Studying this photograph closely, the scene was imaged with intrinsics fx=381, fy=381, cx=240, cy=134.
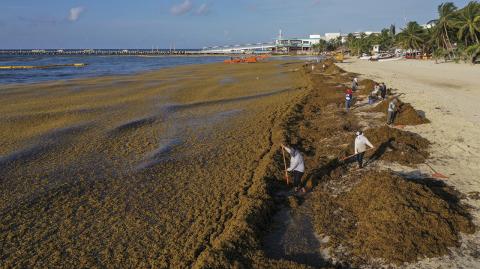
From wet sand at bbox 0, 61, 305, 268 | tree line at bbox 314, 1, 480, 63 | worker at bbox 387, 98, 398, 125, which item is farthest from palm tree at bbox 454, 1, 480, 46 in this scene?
worker at bbox 387, 98, 398, 125

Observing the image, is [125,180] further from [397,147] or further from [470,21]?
A: [470,21]

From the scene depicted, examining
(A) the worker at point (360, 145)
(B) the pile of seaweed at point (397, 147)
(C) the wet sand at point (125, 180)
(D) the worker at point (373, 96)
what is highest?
(D) the worker at point (373, 96)

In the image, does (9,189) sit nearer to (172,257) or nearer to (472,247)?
(172,257)

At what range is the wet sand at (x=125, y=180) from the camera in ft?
30.8

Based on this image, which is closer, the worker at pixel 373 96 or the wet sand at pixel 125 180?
the wet sand at pixel 125 180

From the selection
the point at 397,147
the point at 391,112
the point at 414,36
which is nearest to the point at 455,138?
the point at 397,147

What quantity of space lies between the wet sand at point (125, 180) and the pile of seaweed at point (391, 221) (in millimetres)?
2443

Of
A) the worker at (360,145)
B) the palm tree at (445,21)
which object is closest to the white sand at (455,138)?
the worker at (360,145)

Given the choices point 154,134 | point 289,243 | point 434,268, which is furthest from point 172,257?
point 154,134

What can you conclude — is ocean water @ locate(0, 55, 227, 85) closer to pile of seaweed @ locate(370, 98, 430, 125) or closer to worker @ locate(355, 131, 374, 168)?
pile of seaweed @ locate(370, 98, 430, 125)

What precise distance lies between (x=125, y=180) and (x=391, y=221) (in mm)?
9007

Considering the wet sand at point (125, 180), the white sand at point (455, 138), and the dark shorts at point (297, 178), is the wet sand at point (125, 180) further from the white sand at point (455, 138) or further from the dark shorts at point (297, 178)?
the white sand at point (455, 138)

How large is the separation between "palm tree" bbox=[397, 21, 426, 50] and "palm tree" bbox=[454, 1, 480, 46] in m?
21.0

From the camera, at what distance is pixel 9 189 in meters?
13.0
